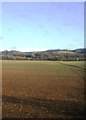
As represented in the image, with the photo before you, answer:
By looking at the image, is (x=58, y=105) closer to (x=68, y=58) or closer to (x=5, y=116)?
(x=5, y=116)

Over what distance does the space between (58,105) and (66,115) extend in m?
2.36

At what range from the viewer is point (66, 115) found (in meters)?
12.3

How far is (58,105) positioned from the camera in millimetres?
14641

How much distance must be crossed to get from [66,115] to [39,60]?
96.8 m

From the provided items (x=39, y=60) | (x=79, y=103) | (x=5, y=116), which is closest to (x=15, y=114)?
(x=5, y=116)

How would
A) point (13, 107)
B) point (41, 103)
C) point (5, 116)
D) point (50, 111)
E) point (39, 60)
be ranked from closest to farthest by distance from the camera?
point (5, 116) → point (50, 111) → point (13, 107) → point (41, 103) → point (39, 60)

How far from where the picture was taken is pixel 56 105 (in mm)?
14641

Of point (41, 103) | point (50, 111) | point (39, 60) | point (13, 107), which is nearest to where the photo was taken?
point (50, 111)

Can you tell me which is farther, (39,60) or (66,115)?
(39,60)

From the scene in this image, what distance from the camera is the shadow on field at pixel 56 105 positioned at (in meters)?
12.8

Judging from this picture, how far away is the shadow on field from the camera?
12.8 metres

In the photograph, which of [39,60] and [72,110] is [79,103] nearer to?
[72,110]

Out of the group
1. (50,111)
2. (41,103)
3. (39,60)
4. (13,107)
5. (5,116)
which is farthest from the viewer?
(39,60)

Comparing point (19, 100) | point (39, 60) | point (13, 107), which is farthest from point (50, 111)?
point (39, 60)
